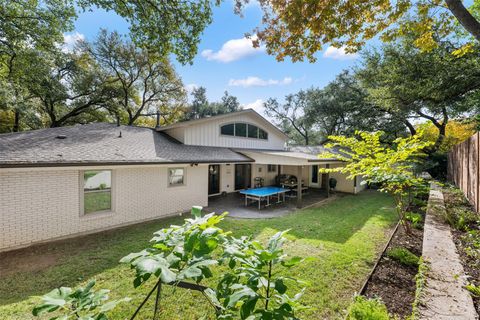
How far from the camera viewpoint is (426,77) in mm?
10555

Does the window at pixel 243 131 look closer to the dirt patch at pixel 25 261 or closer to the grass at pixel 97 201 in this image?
the grass at pixel 97 201

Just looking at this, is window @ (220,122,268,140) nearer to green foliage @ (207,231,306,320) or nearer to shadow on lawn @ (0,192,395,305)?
shadow on lawn @ (0,192,395,305)

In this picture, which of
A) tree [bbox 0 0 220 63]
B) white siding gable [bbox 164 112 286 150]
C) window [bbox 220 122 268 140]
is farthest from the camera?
window [bbox 220 122 268 140]

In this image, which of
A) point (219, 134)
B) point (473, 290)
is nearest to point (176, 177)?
point (219, 134)

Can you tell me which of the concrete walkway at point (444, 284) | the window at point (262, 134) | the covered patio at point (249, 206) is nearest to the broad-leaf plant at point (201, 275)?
the concrete walkway at point (444, 284)

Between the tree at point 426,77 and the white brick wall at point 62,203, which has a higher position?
the tree at point 426,77

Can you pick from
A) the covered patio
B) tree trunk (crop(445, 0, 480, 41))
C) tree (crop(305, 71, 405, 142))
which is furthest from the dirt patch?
tree (crop(305, 71, 405, 142))

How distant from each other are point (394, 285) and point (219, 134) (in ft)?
38.2

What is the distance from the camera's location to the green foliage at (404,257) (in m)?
4.82

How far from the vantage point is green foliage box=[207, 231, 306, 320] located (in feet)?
3.84

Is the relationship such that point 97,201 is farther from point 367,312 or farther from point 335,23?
point 335,23

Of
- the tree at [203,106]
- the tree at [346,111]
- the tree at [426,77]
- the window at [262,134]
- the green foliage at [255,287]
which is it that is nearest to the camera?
the green foliage at [255,287]

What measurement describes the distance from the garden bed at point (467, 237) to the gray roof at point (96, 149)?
28.2ft

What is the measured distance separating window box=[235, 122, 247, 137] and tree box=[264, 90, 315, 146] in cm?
1500
